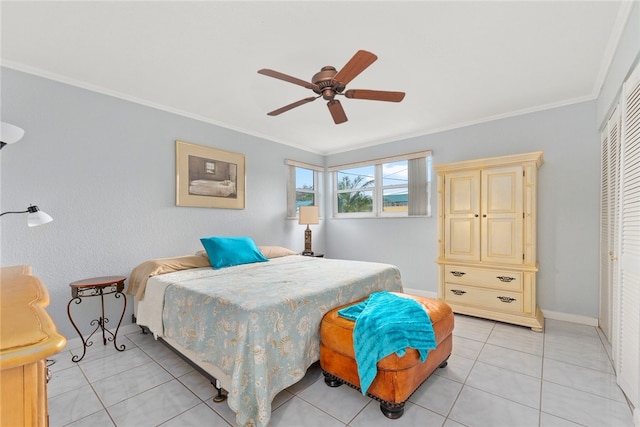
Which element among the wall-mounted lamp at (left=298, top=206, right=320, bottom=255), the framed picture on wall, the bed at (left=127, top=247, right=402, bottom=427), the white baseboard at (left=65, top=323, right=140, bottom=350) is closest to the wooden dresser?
the bed at (left=127, top=247, right=402, bottom=427)

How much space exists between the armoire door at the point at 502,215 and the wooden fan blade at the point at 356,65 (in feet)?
7.41

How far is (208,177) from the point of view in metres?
3.71

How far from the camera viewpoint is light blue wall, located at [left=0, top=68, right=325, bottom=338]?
2426mm

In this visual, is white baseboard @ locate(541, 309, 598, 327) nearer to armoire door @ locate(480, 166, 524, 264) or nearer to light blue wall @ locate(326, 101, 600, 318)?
light blue wall @ locate(326, 101, 600, 318)

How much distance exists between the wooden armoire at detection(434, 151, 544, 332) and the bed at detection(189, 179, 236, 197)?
282cm

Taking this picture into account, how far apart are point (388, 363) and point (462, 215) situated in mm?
2431

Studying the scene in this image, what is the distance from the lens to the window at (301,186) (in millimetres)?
4852

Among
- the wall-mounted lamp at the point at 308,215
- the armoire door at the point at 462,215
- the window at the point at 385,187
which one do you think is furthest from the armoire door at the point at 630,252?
the wall-mounted lamp at the point at 308,215

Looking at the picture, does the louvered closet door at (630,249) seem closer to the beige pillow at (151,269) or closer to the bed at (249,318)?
the bed at (249,318)

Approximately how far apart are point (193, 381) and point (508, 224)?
3.45m

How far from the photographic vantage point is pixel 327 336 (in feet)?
6.43

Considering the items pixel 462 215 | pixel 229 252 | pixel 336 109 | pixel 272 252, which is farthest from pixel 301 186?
pixel 336 109

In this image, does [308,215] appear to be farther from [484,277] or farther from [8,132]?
[8,132]

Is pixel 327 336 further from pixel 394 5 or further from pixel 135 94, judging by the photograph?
pixel 135 94
